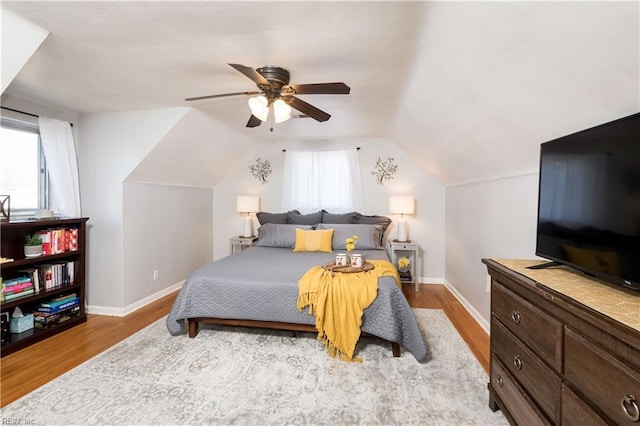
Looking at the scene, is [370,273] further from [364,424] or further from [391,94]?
[391,94]

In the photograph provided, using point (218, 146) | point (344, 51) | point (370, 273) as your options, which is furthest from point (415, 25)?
point (218, 146)

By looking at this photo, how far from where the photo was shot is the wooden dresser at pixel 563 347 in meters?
0.80

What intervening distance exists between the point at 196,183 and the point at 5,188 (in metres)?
1.97

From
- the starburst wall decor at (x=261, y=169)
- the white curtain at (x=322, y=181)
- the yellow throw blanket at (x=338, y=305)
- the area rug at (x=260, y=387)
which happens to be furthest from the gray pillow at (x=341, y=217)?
the area rug at (x=260, y=387)

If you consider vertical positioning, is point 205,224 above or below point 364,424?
above

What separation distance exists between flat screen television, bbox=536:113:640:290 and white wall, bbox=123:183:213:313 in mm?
3724

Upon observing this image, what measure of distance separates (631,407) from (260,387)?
1787 mm

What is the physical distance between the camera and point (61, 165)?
9.59 feet

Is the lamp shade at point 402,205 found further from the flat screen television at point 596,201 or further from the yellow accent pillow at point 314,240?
the flat screen television at point 596,201

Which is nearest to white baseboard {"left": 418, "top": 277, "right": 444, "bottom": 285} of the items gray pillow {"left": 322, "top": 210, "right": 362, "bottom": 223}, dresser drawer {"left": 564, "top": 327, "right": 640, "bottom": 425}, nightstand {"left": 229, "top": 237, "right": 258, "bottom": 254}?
gray pillow {"left": 322, "top": 210, "right": 362, "bottom": 223}

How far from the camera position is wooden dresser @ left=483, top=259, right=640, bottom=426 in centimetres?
80

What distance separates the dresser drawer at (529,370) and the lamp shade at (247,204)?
3.53m

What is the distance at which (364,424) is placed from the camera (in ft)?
5.15

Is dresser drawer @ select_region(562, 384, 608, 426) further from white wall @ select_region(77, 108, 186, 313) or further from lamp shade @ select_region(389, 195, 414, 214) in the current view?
white wall @ select_region(77, 108, 186, 313)
